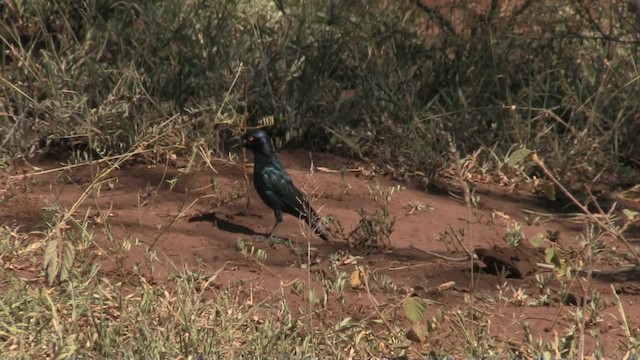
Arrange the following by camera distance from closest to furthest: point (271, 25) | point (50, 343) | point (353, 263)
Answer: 1. point (50, 343)
2. point (353, 263)
3. point (271, 25)

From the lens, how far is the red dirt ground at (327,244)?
14.7 feet

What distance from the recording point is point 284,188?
5832mm

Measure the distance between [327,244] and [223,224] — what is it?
0.58 metres

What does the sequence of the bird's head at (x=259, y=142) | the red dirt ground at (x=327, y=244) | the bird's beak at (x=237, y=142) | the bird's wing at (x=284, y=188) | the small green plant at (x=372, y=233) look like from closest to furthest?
1. the red dirt ground at (x=327, y=244)
2. the small green plant at (x=372, y=233)
3. the bird's wing at (x=284, y=188)
4. the bird's head at (x=259, y=142)
5. the bird's beak at (x=237, y=142)

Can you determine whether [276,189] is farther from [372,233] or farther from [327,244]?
[372,233]

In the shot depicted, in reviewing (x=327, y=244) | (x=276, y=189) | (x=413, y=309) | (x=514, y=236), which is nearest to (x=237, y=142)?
(x=276, y=189)

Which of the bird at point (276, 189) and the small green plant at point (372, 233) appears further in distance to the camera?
the bird at point (276, 189)

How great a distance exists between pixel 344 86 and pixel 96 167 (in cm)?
183

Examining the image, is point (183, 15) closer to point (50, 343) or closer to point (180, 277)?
point (180, 277)

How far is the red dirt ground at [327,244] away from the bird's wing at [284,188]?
0.42 ft

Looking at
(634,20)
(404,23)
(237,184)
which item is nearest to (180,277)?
(237,184)

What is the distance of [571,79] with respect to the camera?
759 centimetres

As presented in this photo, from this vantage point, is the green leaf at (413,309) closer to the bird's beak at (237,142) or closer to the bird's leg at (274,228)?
the bird's leg at (274,228)

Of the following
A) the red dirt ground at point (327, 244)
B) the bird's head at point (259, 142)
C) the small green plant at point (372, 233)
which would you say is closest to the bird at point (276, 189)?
the bird's head at point (259, 142)
